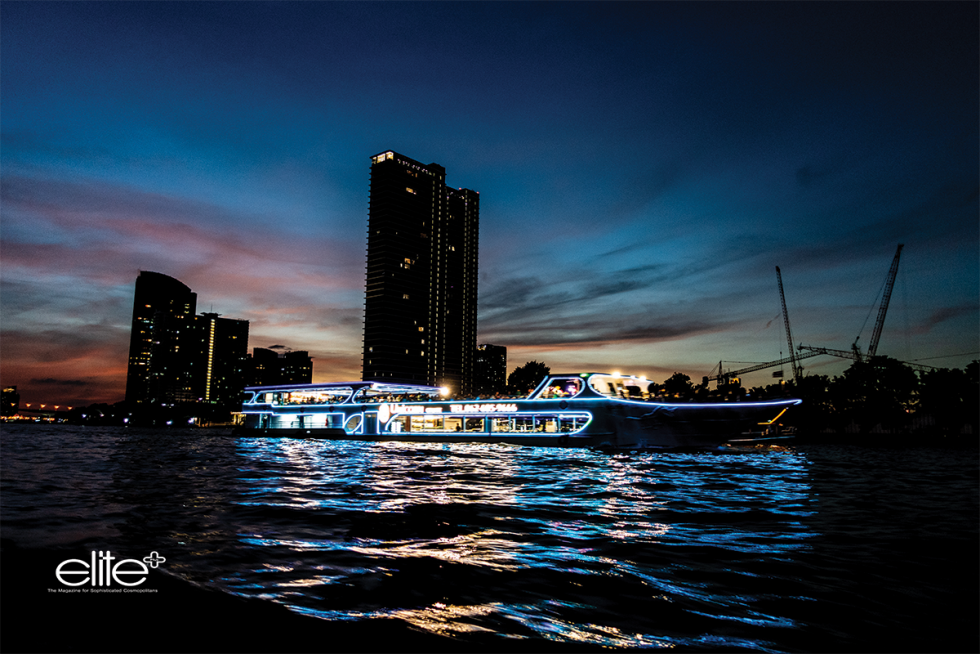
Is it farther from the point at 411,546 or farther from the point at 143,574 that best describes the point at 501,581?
the point at 143,574

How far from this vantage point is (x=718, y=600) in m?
6.35

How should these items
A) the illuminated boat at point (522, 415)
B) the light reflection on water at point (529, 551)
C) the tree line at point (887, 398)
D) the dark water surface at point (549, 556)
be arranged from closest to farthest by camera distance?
the dark water surface at point (549, 556) → the light reflection on water at point (529, 551) → the illuminated boat at point (522, 415) → the tree line at point (887, 398)

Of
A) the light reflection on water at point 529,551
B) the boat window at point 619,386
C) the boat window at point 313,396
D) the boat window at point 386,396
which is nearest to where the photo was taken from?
the light reflection on water at point 529,551

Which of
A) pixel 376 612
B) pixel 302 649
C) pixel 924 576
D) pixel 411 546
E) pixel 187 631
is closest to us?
pixel 302 649

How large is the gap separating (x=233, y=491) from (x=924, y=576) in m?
16.9

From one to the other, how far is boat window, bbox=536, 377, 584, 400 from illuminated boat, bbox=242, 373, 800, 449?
0.09 m

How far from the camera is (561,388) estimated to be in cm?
4853

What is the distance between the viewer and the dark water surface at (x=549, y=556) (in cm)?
558

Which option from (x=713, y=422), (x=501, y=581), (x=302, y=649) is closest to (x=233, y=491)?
(x=501, y=581)

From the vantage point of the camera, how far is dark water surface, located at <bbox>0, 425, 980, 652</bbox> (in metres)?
5.58

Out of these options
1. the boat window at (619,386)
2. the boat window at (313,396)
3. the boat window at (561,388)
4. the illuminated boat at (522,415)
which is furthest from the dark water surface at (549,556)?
the boat window at (313,396)

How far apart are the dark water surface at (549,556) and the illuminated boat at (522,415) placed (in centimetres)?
2597

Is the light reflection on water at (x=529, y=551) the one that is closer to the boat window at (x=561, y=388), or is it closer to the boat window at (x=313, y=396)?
the boat window at (x=561, y=388)

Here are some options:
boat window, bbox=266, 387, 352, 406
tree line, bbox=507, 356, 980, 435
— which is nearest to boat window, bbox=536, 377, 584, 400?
boat window, bbox=266, 387, 352, 406
